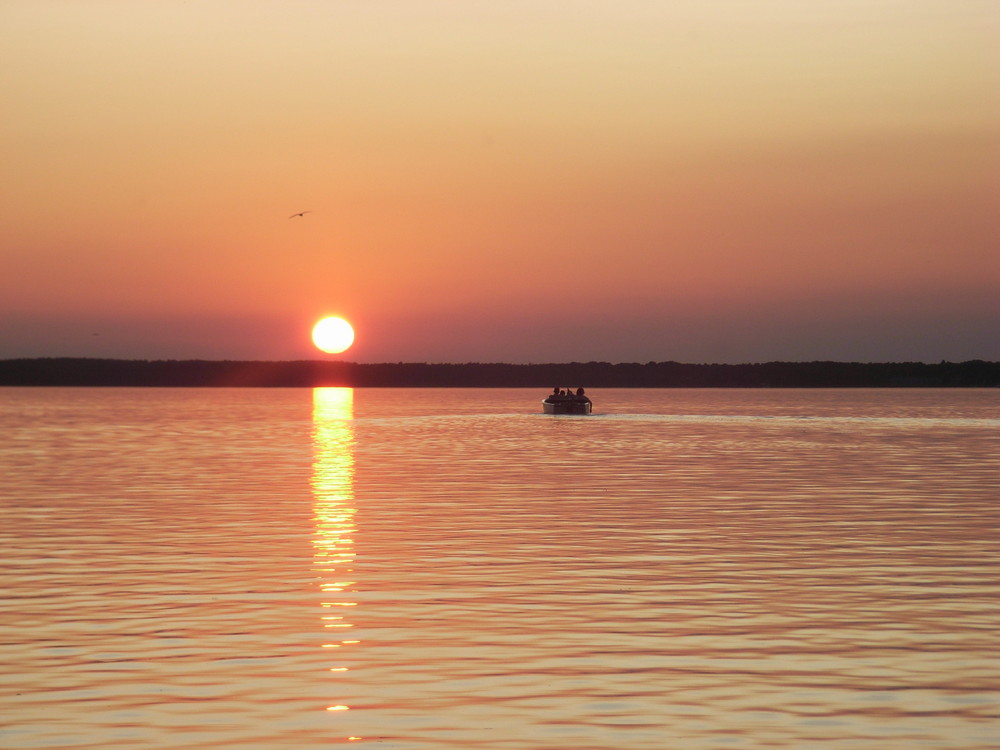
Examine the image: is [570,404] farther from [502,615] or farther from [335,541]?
[502,615]

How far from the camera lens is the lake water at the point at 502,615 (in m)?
16.2

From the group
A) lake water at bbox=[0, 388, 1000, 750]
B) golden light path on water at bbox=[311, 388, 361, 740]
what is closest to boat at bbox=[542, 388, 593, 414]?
golden light path on water at bbox=[311, 388, 361, 740]

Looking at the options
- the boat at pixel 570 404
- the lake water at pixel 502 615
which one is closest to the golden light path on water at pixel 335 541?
the lake water at pixel 502 615

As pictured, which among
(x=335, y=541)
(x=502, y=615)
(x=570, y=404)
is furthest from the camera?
(x=570, y=404)

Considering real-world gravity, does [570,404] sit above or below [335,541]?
above

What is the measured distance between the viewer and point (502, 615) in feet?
76.2

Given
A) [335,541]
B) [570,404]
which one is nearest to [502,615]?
[335,541]

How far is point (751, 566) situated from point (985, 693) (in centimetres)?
1181

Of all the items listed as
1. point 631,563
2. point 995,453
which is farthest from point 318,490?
point 995,453

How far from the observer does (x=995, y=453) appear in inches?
3031

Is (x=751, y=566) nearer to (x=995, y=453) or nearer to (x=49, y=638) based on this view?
(x=49, y=638)

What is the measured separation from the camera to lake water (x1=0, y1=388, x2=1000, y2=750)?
53.2 ft

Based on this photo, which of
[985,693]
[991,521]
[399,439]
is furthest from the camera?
[399,439]

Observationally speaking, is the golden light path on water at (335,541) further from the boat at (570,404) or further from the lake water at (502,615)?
the boat at (570,404)
